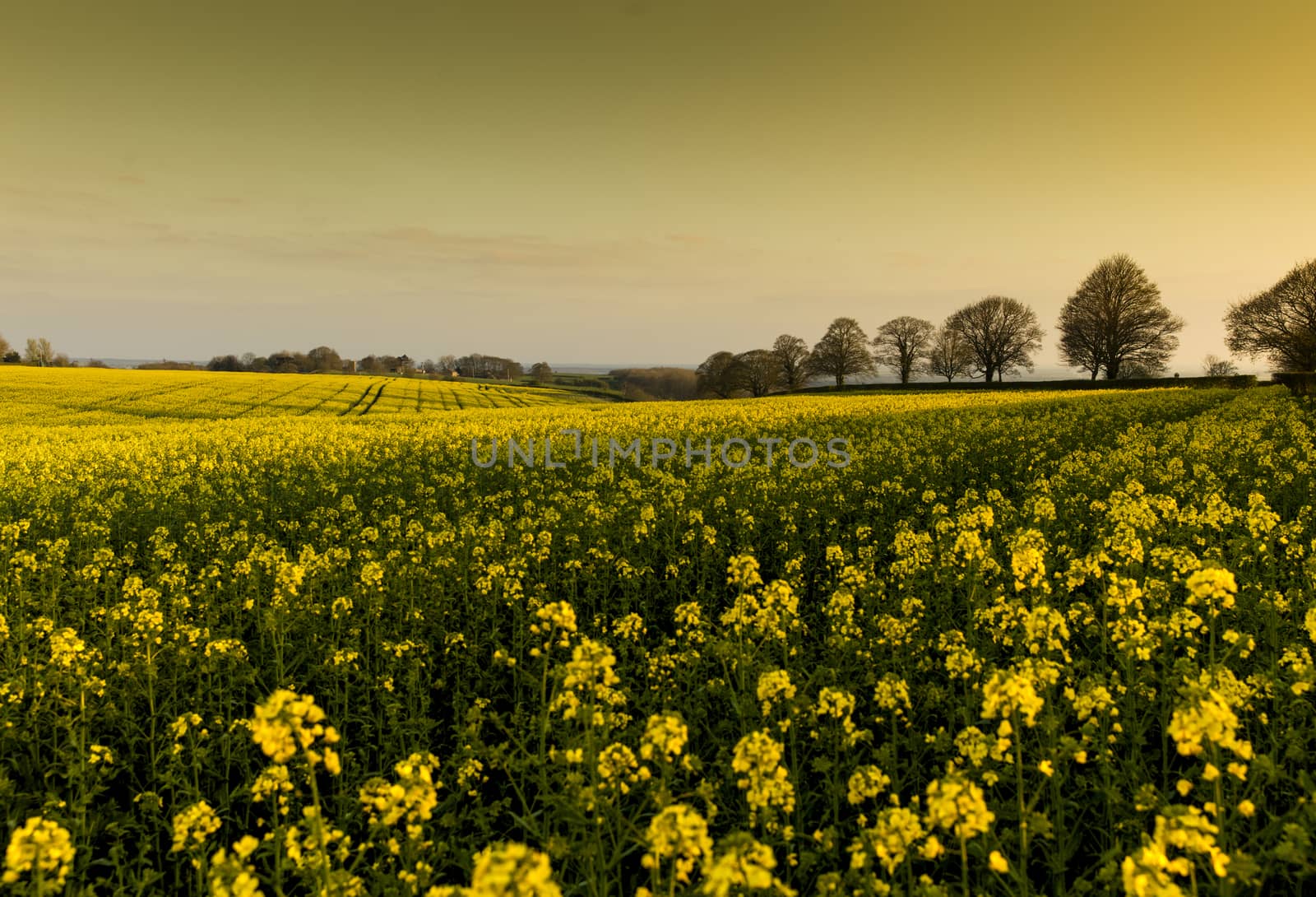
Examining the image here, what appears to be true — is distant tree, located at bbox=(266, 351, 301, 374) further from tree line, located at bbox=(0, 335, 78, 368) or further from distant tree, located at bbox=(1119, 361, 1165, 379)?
distant tree, located at bbox=(1119, 361, 1165, 379)

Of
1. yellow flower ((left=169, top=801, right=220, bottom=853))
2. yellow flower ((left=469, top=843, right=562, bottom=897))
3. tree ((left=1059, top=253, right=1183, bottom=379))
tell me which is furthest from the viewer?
tree ((left=1059, top=253, right=1183, bottom=379))

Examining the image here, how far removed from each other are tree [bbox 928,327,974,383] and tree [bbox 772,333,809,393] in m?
15.4

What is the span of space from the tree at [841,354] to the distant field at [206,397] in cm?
3200

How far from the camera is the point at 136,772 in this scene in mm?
5246

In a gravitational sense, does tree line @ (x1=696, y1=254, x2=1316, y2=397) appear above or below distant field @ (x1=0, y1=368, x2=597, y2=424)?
above

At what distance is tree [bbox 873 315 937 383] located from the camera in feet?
267

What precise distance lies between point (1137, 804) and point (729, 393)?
78719mm

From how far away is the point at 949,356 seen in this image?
7919cm

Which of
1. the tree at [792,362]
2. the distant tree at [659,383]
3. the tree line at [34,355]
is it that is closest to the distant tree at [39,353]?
the tree line at [34,355]

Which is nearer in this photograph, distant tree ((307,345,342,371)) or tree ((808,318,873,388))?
tree ((808,318,873,388))

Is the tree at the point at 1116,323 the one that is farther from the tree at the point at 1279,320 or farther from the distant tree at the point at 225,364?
the distant tree at the point at 225,364

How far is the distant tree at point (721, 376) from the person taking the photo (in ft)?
263

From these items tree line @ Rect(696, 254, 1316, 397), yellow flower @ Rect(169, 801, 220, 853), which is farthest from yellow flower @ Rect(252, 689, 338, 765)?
tree line @ Rect(696, 254, 1316, 397)

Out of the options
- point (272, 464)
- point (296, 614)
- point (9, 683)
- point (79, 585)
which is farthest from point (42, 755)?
point (272, 464)
